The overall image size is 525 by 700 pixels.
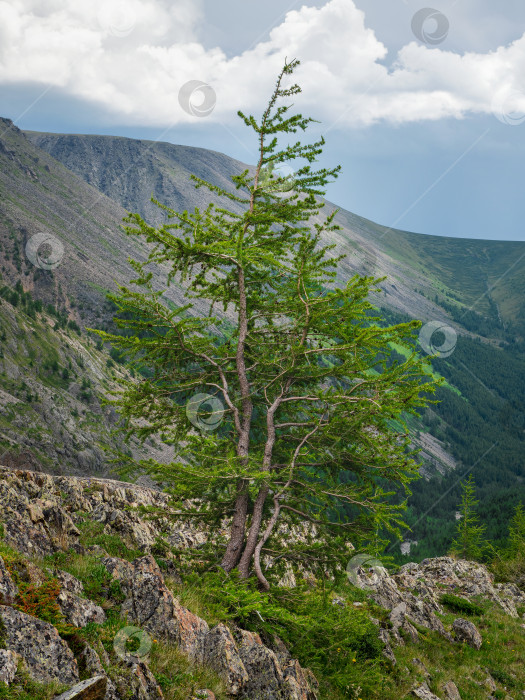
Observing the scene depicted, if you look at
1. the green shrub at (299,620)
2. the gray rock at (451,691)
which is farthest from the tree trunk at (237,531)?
the gray rock at (451,691)

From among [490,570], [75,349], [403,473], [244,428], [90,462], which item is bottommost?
[90,462]

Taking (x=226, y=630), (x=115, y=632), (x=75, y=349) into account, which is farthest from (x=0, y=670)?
(x=75, y=349)

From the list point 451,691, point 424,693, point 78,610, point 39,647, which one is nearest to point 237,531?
point 78,610

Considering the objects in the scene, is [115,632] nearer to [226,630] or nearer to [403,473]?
[226,630]

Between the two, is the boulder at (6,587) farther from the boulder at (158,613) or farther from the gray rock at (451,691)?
the gray rock at (451,691)

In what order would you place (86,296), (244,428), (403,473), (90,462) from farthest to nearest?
(86,296) < (90,462) < (244,428) < (403,473)

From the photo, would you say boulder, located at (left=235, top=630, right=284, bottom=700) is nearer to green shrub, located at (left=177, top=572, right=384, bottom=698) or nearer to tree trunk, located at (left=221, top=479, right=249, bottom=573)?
green shrub, located at (left=177, top=572, right=384, bottom=698)

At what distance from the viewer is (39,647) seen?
5.41m

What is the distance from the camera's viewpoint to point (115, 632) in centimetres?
683

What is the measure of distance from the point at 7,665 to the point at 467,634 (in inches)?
797

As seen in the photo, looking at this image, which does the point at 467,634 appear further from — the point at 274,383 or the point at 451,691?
the point at 274,383

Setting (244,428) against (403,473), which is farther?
(244,428)

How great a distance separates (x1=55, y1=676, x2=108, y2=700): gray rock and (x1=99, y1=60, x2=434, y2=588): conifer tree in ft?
14.3

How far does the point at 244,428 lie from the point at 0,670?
8264 millimetres
